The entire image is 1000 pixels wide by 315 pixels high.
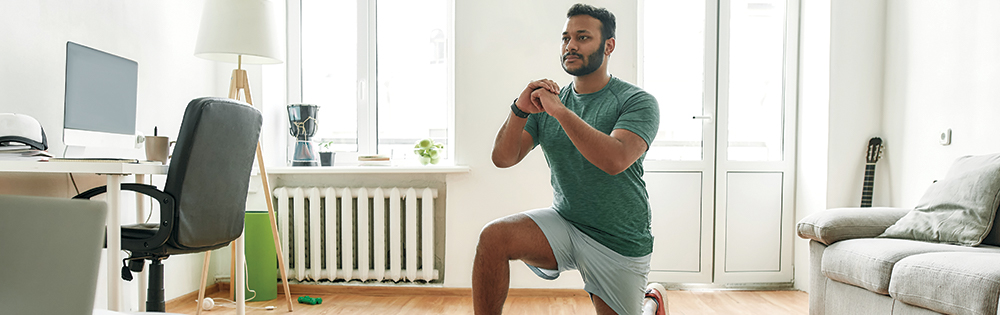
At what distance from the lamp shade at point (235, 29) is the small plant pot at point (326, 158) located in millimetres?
778

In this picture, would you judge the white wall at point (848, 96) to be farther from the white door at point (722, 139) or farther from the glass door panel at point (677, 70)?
the glass door panel at point (677, 70)

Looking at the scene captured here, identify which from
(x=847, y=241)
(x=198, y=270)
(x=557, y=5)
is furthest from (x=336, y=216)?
(x=847, y=241)

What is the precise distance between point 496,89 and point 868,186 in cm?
199

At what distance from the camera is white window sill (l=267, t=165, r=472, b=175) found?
2.86 m

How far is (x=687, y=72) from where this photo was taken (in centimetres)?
319

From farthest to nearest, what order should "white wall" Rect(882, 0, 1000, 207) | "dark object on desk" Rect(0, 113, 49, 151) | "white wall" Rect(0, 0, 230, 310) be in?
"white wall" Rect(882, 0, 1000, 207), "white wall" Rect(0, 0, 230, 310), "dark object on desk" Rect(0, 113, 49, 151)

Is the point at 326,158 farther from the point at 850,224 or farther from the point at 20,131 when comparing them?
the point at 850,224

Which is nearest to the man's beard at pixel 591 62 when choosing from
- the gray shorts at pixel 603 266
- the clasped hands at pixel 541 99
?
the clasped hands at pixel 541 99

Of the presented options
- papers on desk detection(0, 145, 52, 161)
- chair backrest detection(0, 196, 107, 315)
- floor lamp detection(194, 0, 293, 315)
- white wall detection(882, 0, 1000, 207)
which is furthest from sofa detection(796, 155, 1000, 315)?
papers on desk detection(0, 145, 52, 161)

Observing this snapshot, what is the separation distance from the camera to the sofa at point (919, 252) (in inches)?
62.2

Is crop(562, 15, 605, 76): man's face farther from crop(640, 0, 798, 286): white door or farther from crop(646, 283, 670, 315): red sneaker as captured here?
crop(640, 0, 798, 286): white door

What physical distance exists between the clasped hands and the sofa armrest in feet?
4.66

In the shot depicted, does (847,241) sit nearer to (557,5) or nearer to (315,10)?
(557,5)

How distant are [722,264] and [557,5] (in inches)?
68.4
